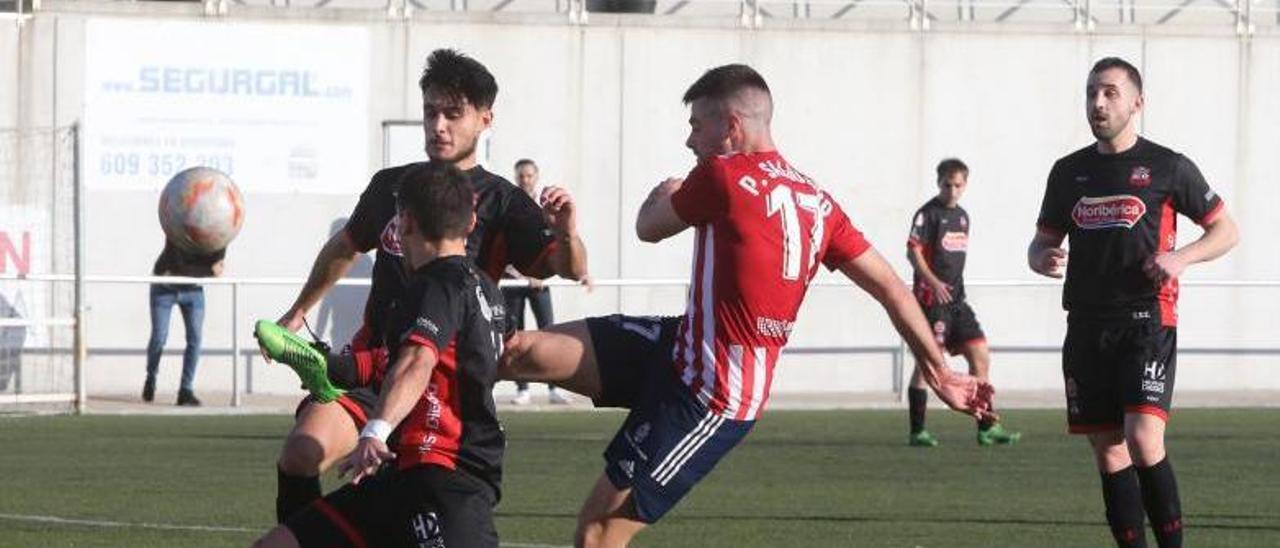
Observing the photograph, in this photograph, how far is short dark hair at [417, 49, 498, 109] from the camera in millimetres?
8711

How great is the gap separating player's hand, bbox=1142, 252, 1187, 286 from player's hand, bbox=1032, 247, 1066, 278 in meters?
0.45

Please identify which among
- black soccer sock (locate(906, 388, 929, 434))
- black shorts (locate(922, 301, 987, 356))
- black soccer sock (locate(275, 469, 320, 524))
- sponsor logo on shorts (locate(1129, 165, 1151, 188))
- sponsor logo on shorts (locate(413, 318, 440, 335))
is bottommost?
black soccer sock (locate(906, 388, 929, 434))

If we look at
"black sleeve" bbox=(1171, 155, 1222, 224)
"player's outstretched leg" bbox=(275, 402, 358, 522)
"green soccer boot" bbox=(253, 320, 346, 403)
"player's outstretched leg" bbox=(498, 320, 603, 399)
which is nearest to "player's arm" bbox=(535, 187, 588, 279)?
"player's outstretched leg" bbox=(498, 320, 603, 399)

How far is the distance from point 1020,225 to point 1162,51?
2551mm

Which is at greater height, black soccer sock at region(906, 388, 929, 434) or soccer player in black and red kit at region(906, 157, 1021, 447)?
soccer player in black and red kit at region(906, 157, 1021, 447)

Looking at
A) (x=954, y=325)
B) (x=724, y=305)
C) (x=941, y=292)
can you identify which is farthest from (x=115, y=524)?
(x=954, y=325)

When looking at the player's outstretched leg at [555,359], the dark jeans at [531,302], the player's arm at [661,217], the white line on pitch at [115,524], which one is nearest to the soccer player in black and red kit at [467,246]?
the player's outstretched leg at [555,359]

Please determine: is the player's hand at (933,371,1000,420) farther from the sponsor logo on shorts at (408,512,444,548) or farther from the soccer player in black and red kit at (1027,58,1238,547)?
the soccer player in black and red kit at (1027,58,1238,547)

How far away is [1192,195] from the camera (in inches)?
417

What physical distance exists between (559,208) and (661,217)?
50 centimetres

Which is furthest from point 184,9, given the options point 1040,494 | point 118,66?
point 1040,494

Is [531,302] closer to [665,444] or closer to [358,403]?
[358,403]

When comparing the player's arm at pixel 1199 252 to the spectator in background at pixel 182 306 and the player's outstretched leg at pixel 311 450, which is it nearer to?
the player's outstretched leg at pixel 311 450

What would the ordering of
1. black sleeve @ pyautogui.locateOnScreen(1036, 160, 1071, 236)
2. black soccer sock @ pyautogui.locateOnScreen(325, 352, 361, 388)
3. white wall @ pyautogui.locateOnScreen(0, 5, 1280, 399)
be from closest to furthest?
1. black soccer sock @ pyautogui.locateOnScreen(325, 352, 361, 388)
2. black sleeve @ pyautogui.locateOnScreen(1036, 160, 1071, 236)
3. white wall @ pyautogui.locateOnScreen(0, 5, 1280, 399)
